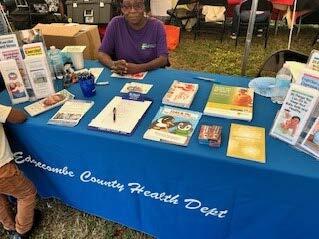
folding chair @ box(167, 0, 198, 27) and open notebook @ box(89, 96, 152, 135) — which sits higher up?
folding chair @ box(167, 0, 198, 27)

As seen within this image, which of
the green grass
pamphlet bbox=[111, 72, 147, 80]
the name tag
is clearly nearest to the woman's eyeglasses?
the name tag

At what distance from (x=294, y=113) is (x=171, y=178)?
0.56m

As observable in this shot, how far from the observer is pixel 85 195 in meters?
1.51

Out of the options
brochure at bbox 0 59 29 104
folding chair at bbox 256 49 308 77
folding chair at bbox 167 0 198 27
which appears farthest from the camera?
folding chair at bbox 167 0 198 27

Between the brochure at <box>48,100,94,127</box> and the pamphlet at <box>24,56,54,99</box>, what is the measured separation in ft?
0.47

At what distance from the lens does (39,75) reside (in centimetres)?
145

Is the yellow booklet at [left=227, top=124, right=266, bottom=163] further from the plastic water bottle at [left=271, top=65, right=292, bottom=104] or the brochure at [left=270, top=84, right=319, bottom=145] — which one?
the plastic water bottle at [left=271, top=65, right=292, bottom=104]

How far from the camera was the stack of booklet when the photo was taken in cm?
141

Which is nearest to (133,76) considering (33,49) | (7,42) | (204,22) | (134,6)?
(134,6)

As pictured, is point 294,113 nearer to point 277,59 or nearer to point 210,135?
point 210,135

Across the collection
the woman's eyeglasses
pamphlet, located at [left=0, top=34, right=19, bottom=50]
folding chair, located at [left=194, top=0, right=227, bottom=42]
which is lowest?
folding chair, located at [left=194, top=0, right=227, bottom=42]

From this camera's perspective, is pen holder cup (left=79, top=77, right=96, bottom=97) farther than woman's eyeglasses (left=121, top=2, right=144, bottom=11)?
No

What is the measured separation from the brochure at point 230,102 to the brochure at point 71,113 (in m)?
0.59

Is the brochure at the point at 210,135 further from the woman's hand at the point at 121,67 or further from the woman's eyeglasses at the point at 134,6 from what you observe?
the woman's eyeglasses at the point at 134,6
